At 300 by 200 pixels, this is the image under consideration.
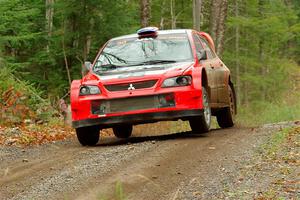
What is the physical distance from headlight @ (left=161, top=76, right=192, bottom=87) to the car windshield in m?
0.78

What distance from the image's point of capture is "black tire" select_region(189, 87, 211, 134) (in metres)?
10.3

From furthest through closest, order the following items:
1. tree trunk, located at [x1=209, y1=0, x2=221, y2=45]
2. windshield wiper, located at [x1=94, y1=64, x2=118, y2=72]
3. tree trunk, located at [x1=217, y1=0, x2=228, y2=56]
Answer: tree trunk, located at [x1=209, y1=0, x2=221, y2=45] → tree trunk, located at [x1=217, y1=0, x2=228, y2=56] → windshield wiper, located at [x1=94, y1=64, x2=118, y2=72]

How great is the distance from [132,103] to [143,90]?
260mm

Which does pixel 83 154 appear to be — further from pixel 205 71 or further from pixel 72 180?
pixel 205 71

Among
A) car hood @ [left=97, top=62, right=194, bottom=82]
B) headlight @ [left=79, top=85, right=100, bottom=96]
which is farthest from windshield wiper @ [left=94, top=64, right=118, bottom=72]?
headlight @ [left=79, top=85, right=100, bottom=96]

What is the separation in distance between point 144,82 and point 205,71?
136 centimetres

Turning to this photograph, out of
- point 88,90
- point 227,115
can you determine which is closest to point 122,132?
point 227,115

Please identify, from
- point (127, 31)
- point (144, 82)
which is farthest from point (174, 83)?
point (127, 31)

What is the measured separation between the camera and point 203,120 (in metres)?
10.3

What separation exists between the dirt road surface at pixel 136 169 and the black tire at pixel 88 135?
9.7 inches

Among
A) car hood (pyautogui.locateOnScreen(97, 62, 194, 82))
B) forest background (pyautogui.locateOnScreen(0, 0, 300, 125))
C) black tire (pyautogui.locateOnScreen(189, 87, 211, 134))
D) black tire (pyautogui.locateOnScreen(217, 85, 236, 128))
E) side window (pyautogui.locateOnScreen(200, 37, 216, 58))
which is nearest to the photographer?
car hood (pyautogui.locateOnScreen(97, 62, 194, 82))

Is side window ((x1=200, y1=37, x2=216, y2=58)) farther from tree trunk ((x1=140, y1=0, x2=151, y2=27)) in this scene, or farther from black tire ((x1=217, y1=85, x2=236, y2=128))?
tree trunk ((x1=140, y1=0, x2=151, y2=27))

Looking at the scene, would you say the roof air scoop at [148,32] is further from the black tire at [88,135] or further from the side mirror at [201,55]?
the black tire at [88,135]

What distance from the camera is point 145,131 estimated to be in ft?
48.1
